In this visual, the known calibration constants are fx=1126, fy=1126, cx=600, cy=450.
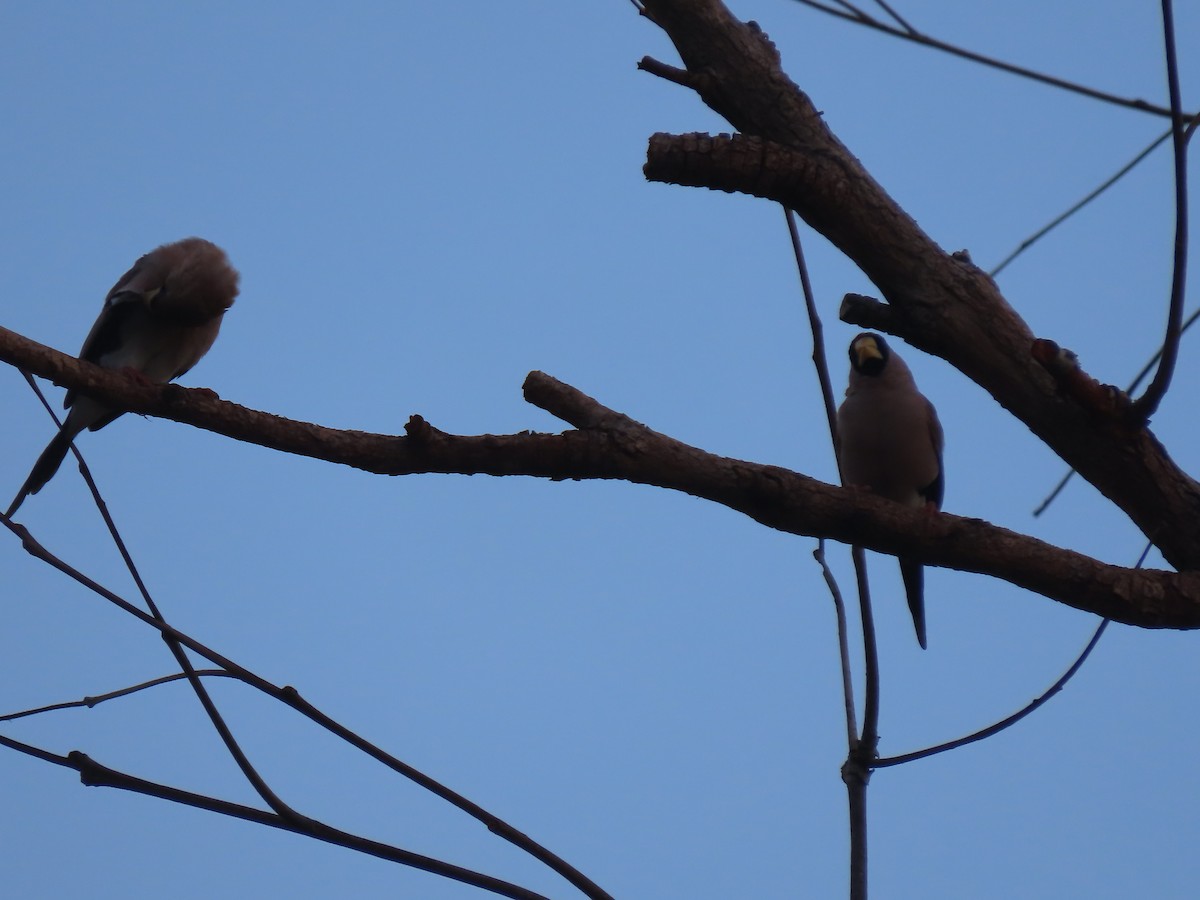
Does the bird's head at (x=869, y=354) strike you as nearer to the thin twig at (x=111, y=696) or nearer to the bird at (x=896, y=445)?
the bird at (x=896, y=445)

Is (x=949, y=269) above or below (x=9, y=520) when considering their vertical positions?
above

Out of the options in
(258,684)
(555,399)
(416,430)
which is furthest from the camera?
(555,399)

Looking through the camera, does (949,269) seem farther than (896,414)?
No

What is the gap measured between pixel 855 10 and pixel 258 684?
1691 mm

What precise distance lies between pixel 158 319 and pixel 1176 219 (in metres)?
3.94

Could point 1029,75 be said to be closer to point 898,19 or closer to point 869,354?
point 898,19

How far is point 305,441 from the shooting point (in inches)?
97.5

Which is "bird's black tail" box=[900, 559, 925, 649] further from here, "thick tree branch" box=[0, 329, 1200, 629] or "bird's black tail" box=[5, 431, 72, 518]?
"bird's black tail" box=[5, 431, 72, 518]

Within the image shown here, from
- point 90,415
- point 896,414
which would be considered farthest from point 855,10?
point 90,415

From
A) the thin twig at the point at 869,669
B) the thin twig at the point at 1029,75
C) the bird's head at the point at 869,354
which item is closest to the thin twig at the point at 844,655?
the thin twig at the point at 869,669

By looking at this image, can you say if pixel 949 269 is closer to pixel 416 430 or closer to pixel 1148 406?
pixel 1148 406

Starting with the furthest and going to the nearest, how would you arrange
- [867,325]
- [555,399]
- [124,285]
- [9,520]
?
[124,285], [867,325], [555,399], [9,520]

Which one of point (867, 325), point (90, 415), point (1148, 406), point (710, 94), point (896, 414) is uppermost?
point (90, 415)

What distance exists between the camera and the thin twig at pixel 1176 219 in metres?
1.82
